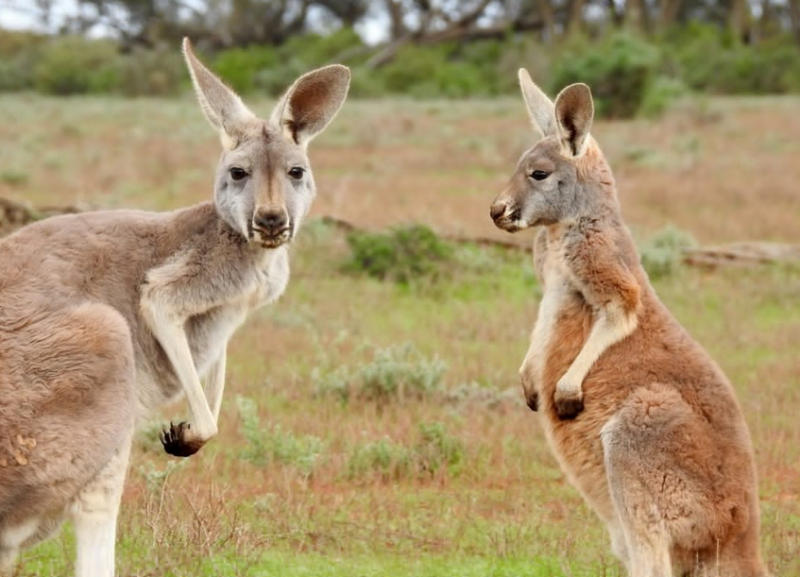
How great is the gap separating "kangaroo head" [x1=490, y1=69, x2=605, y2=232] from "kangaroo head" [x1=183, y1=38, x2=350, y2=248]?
89cm

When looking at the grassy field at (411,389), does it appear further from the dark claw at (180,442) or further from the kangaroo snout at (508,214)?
the kangaroo snout at (508,214)

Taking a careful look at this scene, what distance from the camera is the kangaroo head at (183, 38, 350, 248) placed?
15.4ft

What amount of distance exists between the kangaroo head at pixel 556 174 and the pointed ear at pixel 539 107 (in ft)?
0.15

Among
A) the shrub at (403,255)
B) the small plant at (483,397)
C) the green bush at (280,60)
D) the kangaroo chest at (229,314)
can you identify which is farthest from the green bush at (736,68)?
the kangaroo chest at (229,314)

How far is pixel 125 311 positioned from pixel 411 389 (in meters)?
3.79

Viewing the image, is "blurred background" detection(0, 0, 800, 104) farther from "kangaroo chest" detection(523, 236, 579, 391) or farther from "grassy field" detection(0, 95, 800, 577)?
"kangaroo chest" detection(523, 236, 579, 391)

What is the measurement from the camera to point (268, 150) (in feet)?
15.9

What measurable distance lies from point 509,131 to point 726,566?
776 inches

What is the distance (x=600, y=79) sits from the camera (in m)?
27.0

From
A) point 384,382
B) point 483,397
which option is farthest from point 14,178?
point 483,397

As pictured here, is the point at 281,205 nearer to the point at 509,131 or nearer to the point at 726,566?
the point at 726,566

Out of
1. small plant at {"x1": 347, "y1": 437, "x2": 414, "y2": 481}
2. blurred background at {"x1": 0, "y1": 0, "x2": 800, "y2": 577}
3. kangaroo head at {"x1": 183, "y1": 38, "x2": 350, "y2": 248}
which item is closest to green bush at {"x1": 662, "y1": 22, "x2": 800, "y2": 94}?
blurred background at {"x1": 0, "y1": 0, "x2": 800, "y2": 577}

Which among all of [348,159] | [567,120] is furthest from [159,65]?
[567,120]

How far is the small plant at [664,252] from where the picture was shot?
11.9 m
